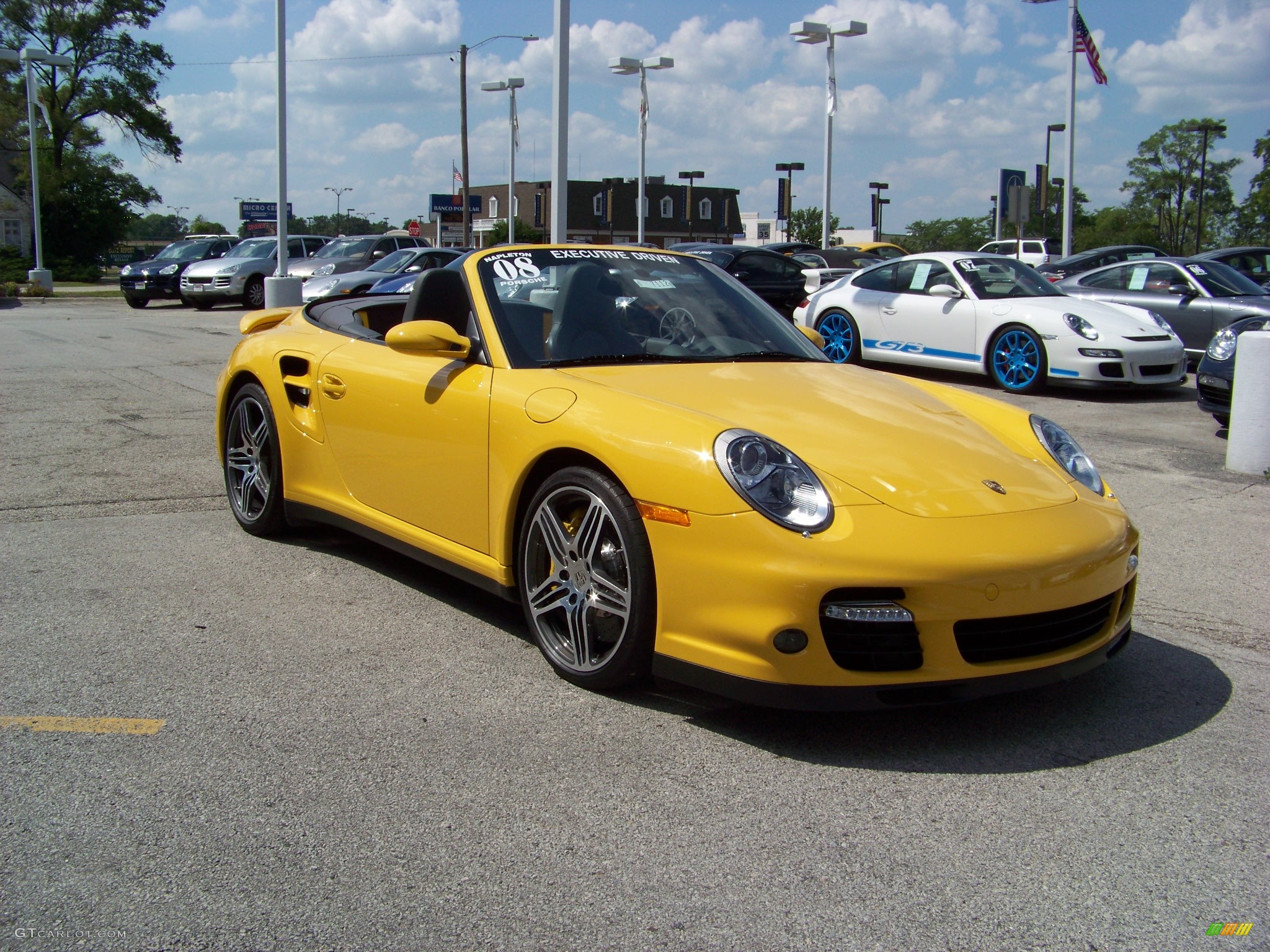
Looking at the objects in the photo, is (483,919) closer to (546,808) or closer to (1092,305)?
(546,808)

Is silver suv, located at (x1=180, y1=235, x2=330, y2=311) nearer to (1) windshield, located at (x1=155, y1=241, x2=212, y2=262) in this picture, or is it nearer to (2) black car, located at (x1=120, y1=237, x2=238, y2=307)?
(2) black car, located at (x1=120, y1=237, x2=238, y2=307)

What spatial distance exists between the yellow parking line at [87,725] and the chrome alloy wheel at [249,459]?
2069 millimetres

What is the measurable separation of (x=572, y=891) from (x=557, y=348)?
214cm

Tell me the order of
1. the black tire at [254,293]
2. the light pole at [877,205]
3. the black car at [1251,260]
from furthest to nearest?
the light pole at [877,205] < the black tire at [254,293] < the black car at [1251,260]

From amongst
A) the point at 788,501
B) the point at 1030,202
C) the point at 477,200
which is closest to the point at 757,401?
the point at 788,501

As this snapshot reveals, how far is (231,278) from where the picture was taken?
24.5 m

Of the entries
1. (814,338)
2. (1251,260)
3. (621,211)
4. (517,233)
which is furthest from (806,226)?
(814,338)

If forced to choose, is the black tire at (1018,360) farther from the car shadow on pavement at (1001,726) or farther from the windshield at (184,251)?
the windshield at (184,251)

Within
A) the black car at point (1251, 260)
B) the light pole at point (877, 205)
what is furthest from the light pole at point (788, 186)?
the black car at point (1251, 260)

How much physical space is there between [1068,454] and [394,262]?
20364 millimetres

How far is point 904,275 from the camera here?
12875 mm

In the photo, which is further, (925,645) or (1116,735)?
(1116,735)

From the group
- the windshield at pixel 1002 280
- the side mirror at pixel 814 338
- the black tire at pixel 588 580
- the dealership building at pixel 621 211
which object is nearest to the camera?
the black tire at pixel 588 580

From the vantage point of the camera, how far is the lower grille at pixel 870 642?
9.85 feet
